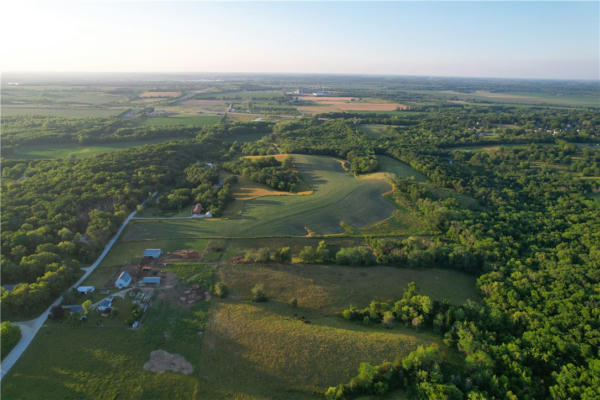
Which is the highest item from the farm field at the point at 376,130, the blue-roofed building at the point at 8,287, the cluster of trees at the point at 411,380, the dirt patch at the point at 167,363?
the farm field at the point at 376,130

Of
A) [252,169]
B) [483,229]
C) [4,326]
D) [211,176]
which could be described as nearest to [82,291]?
[4,326]

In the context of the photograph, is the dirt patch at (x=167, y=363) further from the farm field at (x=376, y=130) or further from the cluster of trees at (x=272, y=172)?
the farm field at (x=376, y=130)

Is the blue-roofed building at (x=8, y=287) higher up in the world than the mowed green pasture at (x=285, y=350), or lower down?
higher up

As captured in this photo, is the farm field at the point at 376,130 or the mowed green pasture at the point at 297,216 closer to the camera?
the mowed green pasture at the point at 297,216

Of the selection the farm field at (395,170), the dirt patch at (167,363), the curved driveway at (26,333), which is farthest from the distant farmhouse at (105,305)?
the farm field at (395,170)

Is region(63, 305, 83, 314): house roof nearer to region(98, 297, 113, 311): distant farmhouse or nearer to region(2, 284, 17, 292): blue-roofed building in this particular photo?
region(98, 297, 113, 311): distant farmhouse

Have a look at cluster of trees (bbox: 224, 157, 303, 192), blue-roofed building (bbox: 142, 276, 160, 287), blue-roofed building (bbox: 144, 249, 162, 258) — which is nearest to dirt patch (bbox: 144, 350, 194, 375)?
blue-roofed building (bbox: 142, 276, 160, 287)

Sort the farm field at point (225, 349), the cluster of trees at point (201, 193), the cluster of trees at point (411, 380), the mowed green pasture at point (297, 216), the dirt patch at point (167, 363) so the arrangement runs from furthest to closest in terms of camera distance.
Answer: the cluster of trees at point (201, 193)
the mowed green pasture at point (297, 216)
the dirt patch at point (167, 363)
the farm field at point (225, 349)
the cluster of trees at point (411, 380)
